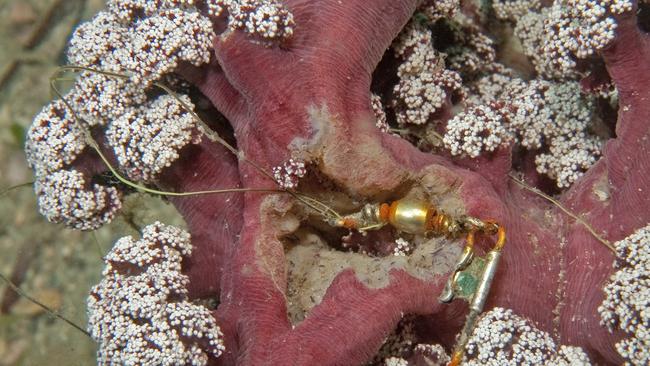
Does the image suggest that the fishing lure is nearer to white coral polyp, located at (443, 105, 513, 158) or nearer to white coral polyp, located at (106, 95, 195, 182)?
white coral polyp, located at (443, 105, 513, 158)

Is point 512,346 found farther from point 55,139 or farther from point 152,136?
point 55,139

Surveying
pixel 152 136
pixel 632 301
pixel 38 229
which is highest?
pixel 632 301

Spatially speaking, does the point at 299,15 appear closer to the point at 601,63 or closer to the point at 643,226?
the point at 601,63

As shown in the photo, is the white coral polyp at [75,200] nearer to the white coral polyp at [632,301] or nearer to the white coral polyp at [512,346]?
the white coral polyp at [512,346]

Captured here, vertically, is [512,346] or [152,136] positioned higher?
[512,346]

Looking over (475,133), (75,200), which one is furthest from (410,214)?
(75,200)

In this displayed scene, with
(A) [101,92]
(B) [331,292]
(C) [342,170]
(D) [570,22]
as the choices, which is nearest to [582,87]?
(D) [570,22]
